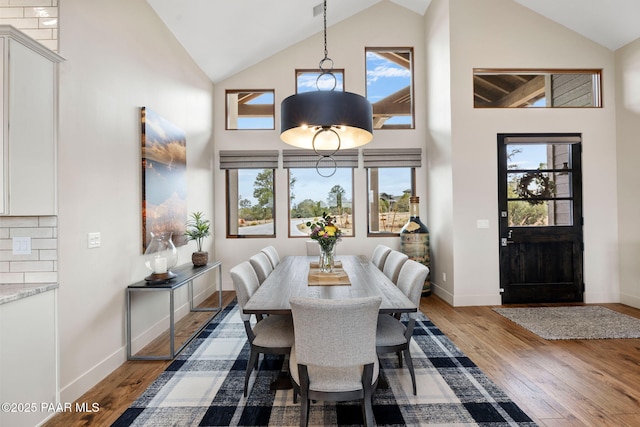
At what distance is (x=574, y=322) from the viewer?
11.8ft

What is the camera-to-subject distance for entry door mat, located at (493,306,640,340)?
127 inches

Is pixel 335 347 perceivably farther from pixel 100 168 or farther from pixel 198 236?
pixel 198 236

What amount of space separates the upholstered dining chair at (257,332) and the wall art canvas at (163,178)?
143 cm

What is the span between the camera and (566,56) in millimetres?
4430

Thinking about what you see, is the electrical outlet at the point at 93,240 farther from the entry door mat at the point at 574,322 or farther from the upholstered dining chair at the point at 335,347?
the entry door mat at the point at 574,322

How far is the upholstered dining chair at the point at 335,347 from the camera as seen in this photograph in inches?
60.6

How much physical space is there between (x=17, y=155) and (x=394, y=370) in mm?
2950

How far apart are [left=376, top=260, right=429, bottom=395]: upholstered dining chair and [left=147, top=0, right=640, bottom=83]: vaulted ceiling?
139 inches

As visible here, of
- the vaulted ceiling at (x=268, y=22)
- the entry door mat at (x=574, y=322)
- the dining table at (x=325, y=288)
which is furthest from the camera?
the vaulted ceiling at (x=268, y=22)

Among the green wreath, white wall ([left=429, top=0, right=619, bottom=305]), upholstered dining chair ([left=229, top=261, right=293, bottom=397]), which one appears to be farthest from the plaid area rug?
the green wreath

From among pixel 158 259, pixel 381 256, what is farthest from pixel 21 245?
pixel 381 256

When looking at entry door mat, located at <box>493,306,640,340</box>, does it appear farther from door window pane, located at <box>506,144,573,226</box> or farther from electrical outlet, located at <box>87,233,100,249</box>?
electrical outlet, located at <box>87,233,100,249</box>

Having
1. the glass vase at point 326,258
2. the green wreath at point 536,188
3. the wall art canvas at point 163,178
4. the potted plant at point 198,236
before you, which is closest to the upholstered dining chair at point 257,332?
the glass vase at point 326,258

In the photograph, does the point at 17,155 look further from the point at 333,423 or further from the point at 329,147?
the point at 333,423
